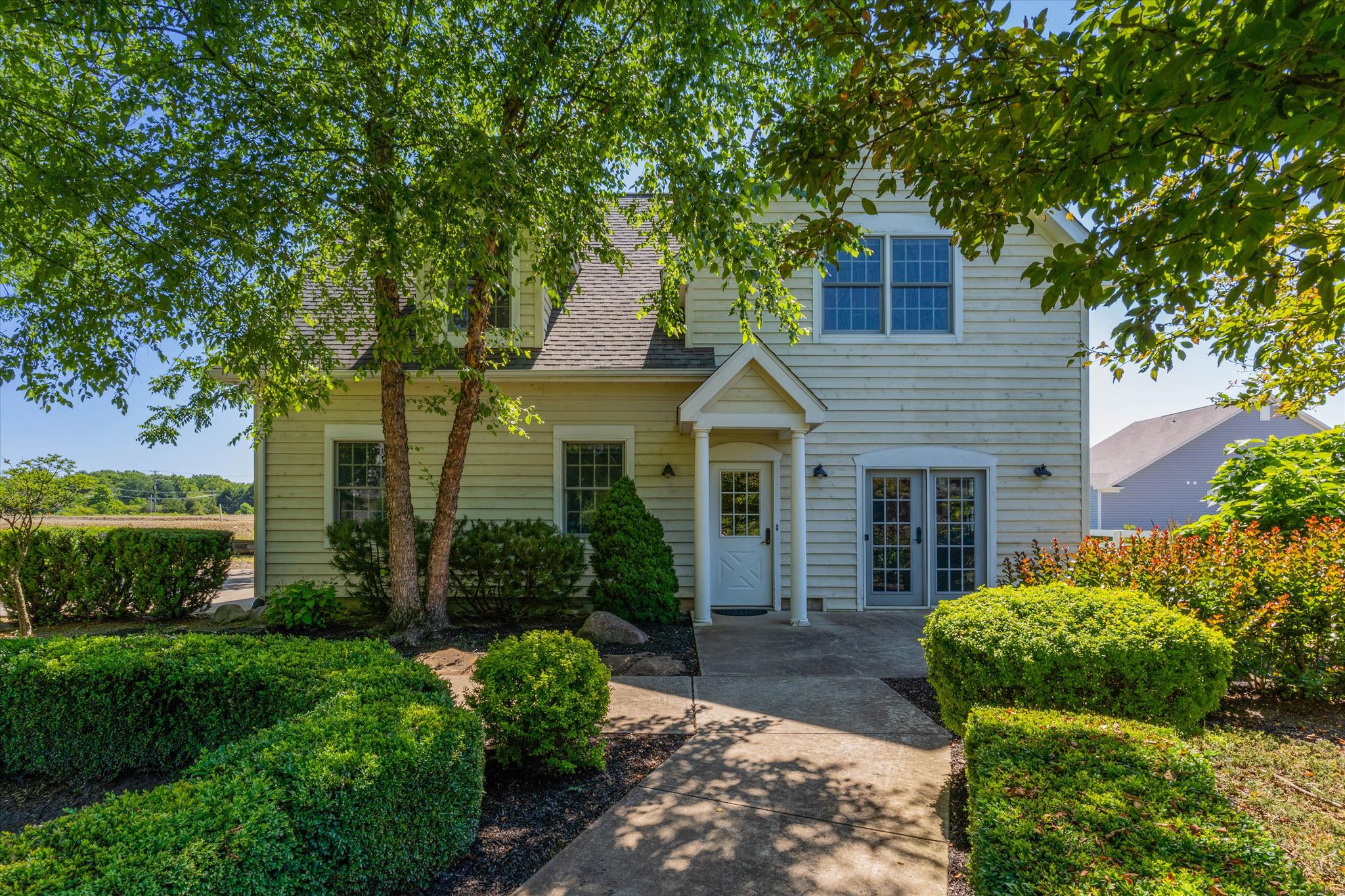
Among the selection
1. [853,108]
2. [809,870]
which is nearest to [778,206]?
[853,108]

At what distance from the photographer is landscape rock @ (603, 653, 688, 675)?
610cm

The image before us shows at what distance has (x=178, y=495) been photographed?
3625 cm

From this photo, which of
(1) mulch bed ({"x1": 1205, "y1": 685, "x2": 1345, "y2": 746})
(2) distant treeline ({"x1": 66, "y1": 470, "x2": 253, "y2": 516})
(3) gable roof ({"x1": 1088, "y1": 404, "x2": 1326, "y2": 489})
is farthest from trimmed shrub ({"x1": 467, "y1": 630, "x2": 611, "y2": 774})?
(3) gable roof ({"x1": 1088, "y1": 404, "x2": 1326, "y2": 489})

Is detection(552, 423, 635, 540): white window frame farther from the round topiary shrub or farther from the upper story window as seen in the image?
the round topiary shrub

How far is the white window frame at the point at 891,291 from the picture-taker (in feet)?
30.1

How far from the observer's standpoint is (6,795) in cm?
393

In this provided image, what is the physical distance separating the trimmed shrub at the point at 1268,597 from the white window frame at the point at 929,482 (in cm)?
366

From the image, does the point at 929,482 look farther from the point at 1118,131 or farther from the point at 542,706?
the point at 542,706

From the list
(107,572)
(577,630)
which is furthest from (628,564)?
(107,572)

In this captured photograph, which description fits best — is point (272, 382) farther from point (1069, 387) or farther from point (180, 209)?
point (1069, 387)

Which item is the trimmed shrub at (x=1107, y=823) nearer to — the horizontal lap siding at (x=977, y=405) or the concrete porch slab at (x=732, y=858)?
the concrete porch slab at (x=732, y=858)

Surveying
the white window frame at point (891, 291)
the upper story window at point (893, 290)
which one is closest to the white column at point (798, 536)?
the white window frame at point (891, 291)

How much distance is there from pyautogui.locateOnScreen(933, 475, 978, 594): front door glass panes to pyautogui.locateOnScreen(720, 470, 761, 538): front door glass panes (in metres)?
2.70

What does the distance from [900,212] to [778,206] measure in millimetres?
1814
